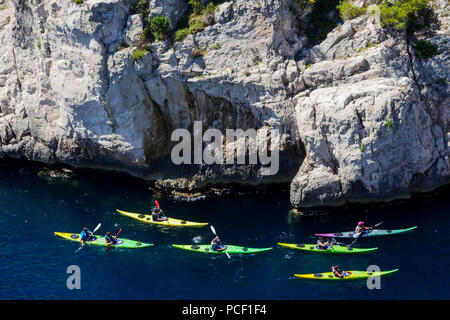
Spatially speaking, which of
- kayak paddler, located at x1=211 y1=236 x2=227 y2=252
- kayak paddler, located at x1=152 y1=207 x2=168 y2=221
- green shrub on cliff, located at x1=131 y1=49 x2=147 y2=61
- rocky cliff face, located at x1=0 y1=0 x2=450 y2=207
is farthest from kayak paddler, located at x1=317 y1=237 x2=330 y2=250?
green shrub on cliff, located at x1=131 y1=49 x2=147 y2=61

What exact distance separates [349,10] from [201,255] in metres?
21.2

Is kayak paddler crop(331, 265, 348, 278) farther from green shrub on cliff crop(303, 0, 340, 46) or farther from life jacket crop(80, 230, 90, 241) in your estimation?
green shrub on cliff crop(303, 0, 340, 46)

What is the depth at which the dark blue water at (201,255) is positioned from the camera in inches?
1170

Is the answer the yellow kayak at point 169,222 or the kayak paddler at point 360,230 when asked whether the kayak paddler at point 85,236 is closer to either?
the yellow kayak at point 169,222

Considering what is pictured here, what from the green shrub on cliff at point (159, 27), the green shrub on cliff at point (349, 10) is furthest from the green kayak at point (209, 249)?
the green shrub on cliff at point (349, 10)

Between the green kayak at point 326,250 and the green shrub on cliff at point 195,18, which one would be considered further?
the green shrub on cliff at point 195,18

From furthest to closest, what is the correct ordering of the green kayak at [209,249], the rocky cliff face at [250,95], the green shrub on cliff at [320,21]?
the green shrub on cliff at [320,21] → the rocky cliff face at [250,95] → the green kayak at [209,249]

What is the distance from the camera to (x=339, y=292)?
2927 cm

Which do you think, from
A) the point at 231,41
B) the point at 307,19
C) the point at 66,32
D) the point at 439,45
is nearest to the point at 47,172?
the point at 66,32

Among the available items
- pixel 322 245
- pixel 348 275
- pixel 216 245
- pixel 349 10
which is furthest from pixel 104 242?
pixel 349 10

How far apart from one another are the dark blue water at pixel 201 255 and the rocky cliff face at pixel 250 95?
6.59 ft

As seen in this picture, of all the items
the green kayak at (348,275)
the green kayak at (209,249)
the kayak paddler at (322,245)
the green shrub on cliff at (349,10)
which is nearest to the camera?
the green kayak at (348,275)

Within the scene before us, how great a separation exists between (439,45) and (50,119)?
32.2 metres

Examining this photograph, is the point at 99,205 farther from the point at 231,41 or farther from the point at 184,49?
the point at 231,41
